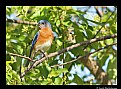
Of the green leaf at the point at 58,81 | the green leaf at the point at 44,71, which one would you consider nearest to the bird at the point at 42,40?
the green leaf at the point at 44,71

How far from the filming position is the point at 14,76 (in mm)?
4242

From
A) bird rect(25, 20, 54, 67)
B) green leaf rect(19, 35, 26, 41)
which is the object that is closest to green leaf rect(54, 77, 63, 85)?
bird rect(25, 20, 54, 67)

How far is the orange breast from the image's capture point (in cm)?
505

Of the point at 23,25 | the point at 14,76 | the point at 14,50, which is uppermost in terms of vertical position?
the point at 23,25

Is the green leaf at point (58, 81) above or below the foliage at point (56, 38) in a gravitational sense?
below

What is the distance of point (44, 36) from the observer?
5215 millimetres

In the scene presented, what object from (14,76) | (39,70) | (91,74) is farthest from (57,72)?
(91,74)

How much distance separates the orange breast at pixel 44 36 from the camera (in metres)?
5.05

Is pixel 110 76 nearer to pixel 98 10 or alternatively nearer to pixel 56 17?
pixel 98 10

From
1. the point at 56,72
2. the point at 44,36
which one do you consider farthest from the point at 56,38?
the point at 56,72

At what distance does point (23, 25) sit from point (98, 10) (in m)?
2.01

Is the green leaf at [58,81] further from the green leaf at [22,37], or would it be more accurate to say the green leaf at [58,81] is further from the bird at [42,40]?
the green leaf at [22,37]

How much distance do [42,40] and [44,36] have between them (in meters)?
0.07

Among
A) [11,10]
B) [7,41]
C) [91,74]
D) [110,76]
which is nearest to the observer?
[7,41]
